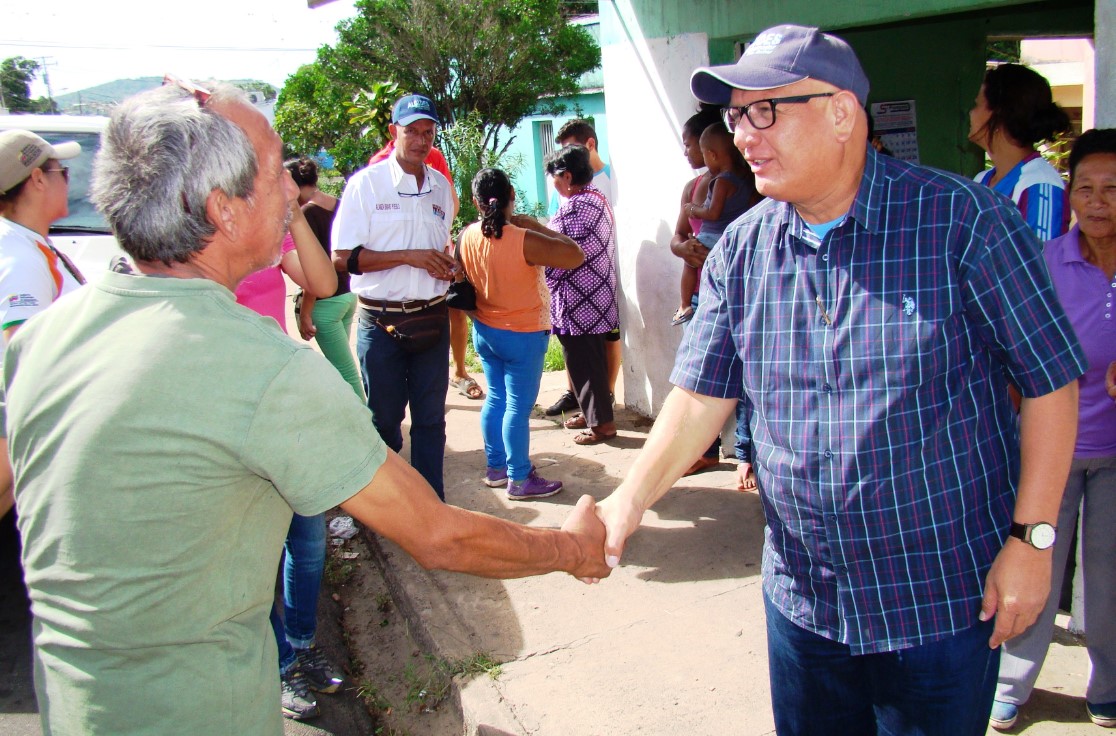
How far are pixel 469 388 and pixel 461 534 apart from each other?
18.5ft

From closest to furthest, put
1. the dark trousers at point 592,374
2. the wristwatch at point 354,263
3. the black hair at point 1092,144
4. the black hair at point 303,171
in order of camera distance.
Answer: the black hair at point 1092,144, the wristwatch at point 354,263, the black hair at point 303,171, the dark trousers at point 592,374

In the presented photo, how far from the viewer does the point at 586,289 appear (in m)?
5.89

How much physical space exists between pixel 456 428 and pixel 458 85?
16439 mm

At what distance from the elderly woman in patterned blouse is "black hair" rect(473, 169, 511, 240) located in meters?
1.05

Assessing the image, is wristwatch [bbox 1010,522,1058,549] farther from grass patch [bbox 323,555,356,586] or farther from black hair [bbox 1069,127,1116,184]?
grass patch [bbox 323,555,356,586]

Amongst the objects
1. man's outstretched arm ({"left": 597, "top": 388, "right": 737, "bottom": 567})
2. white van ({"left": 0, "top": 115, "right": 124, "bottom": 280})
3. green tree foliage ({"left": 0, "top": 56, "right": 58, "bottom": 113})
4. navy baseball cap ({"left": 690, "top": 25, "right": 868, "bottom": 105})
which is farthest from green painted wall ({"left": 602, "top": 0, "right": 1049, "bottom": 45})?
green tree foliage ({"left": 0, "top": 56, "right": 58, "bottom": 113})

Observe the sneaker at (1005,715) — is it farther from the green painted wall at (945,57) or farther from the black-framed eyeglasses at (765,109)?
the green painted wall at (945,57)

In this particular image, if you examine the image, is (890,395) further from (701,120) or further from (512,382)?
(701,120)

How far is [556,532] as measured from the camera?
2.28 meters

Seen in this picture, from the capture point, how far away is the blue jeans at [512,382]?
4.96 meters

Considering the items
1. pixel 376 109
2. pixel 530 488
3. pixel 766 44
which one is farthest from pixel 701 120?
pixel 376 109

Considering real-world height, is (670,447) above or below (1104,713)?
above

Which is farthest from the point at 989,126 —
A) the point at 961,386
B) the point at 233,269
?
the point at 233,269

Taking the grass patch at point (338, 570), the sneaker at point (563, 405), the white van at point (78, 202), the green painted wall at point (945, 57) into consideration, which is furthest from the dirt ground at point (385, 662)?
the green painted wall at point (945, 57)
